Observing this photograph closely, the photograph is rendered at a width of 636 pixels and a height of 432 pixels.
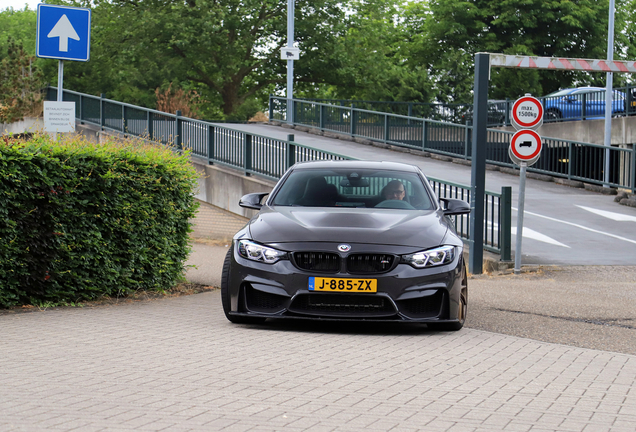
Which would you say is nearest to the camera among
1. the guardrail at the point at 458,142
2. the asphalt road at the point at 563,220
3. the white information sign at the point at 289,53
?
the asphalt road at the point at 563,220

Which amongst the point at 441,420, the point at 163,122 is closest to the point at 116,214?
the point at 441,420

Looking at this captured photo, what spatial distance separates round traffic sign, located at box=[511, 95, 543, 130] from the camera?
42.2ft

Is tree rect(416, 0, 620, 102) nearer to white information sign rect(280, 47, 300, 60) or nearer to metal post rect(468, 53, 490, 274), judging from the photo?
white information sign rect(280, 47, 300, 60)

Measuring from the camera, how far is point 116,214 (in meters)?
9.07

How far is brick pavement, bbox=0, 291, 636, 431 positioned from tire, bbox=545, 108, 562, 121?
26928 mm

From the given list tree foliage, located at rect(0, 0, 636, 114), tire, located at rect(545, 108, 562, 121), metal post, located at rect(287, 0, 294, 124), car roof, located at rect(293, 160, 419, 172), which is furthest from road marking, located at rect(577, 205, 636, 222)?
tree foliage, located at rect(0, 0, 636, 114)

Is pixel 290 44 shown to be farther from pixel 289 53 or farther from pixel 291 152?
pixel 291 152

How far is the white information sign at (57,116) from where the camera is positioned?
37.0 ft

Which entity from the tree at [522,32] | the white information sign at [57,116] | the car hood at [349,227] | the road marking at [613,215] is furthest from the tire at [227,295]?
the tree at [522,32]

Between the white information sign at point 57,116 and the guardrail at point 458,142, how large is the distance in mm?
15383

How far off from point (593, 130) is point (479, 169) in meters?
19.5

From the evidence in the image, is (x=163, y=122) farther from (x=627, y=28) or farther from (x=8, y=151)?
(x=627, y=28)

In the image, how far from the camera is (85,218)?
866 centimetres

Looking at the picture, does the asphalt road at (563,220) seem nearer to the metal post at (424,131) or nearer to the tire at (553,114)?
the metal post at (424,131)
